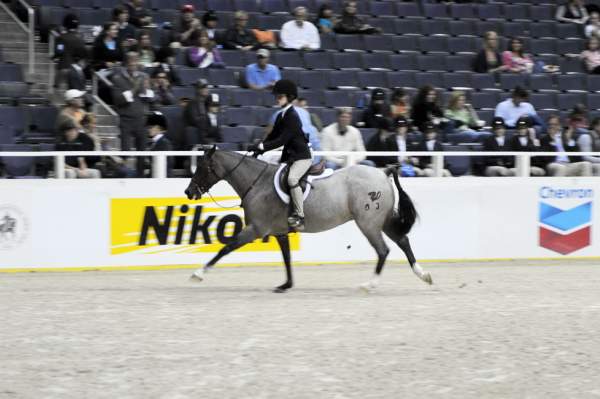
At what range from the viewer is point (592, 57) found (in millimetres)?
23203

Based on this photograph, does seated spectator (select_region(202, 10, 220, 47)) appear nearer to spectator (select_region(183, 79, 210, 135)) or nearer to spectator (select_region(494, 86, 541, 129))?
spectator (select_region(183, 79, 210, 135))

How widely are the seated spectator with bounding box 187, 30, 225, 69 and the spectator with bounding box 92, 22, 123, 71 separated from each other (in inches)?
57.6

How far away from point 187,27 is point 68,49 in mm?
2395

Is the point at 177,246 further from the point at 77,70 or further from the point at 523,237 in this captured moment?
the point at 523,237

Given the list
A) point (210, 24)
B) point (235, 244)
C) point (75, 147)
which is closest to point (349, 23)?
point (210, 24)

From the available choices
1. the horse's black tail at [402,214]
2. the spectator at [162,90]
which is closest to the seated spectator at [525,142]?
the horse's black tail at [402,214]

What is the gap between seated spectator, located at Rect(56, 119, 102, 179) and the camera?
14.8 metres

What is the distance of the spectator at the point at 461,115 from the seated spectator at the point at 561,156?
125cm

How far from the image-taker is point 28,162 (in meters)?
14.6

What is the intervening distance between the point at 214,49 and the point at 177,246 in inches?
189

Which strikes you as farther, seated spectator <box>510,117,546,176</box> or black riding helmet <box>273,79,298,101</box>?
seated spectator <box>510,117,546,176</box>

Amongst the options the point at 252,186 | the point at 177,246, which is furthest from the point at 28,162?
the point at 252,186

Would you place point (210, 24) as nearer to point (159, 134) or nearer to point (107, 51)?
point (107, 51)

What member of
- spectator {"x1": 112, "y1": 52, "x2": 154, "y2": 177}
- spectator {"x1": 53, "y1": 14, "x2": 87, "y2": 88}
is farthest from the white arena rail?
spectator {"x1": 53, "y1": 14, "x2": 87, "y2": 88}
